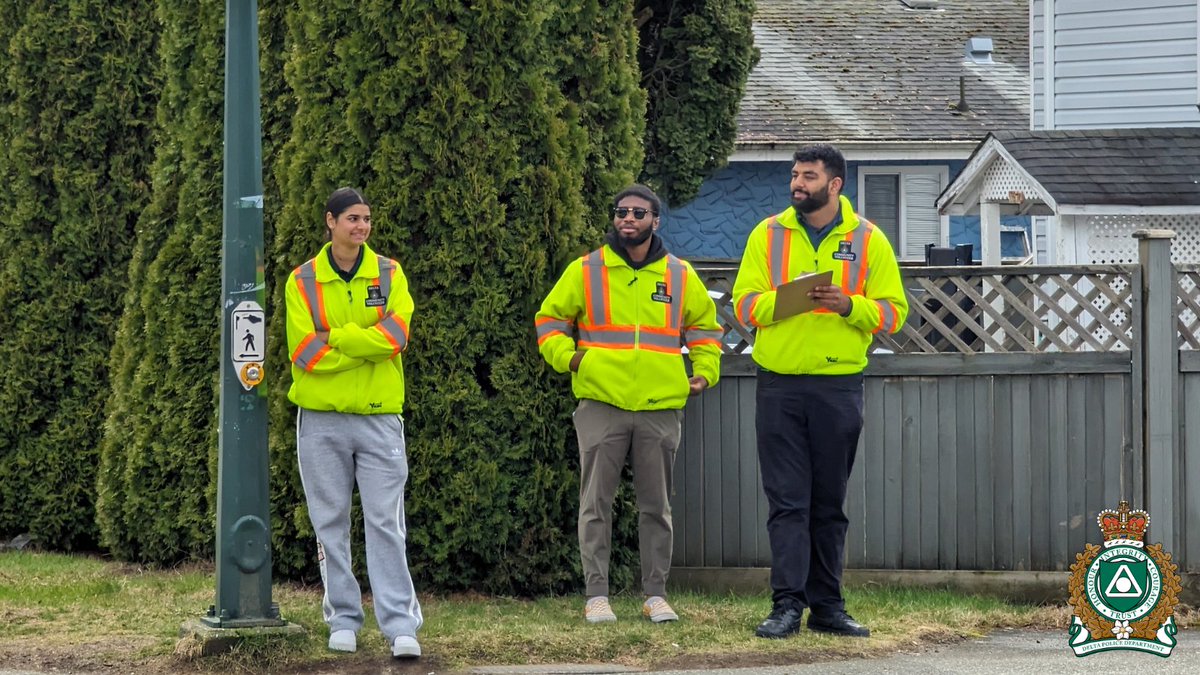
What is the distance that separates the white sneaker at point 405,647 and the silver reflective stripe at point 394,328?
1.20 m

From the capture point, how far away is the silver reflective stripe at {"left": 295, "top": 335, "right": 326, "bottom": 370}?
7.34 m

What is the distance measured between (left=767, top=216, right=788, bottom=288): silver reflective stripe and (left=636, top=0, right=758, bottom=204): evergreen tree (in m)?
7.19

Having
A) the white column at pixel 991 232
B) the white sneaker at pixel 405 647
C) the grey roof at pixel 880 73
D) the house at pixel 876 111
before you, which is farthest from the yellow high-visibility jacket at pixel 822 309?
the grey roof at pixel 880 73

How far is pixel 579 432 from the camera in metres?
8.48

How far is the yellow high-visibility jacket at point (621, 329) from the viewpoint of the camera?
8.23m

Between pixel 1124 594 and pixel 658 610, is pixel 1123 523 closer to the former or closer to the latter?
pixel 1124 594

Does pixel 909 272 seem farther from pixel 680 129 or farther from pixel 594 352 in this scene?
pixel 680 129

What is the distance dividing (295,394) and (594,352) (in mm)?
1471

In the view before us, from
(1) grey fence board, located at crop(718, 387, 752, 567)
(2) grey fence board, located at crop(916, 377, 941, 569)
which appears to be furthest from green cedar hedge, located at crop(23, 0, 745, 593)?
A: (2) grey fence board, located at crop(916, 377, 941, 569)

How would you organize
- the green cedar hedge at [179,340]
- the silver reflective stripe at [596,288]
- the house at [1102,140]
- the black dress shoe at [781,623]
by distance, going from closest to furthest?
the black dress shoe at [781,623], the silver reflective stripe at [596,288], the green cedar hedge at [179,340], the house at [1102,140]

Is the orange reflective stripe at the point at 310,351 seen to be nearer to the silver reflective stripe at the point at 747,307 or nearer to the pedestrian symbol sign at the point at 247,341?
the pedestrian symbol sign at the point at 247,341

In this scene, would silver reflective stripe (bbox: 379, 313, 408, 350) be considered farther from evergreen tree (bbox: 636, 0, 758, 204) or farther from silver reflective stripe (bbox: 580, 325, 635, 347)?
evergreen tree (bbox: 636, 0, 758, 204)

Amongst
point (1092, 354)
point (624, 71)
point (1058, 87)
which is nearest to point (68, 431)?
point (624, 71)

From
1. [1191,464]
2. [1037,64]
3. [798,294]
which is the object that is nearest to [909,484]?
[1191,464]
